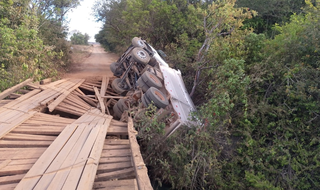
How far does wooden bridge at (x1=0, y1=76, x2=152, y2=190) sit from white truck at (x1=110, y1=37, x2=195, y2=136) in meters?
1.31

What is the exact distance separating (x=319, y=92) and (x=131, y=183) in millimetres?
4253

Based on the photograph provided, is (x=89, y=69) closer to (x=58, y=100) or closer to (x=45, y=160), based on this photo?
(x=58, y=100)

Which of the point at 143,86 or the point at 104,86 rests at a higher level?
the point at 143,86

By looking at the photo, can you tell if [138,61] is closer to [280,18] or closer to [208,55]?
[208,55]

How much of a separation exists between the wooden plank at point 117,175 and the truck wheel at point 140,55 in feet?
17.5

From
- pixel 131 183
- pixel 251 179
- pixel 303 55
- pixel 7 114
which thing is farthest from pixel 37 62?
pixel 303 55

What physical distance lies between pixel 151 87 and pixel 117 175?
3.33m

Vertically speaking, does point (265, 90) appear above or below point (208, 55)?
below

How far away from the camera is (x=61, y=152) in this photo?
10.3 ft

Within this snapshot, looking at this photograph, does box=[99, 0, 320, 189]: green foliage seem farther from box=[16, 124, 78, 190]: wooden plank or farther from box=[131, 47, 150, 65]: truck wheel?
box=[131, 47, 150, 65]: truck wheel

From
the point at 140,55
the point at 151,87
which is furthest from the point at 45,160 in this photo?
the point at 140,55

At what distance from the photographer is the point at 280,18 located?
1301 centimetres

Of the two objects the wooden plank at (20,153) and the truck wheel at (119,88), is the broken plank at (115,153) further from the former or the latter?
the truck wheel at (119,88)

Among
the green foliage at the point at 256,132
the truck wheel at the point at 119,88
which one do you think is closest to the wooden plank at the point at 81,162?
the green foliage at the point at 256,132
